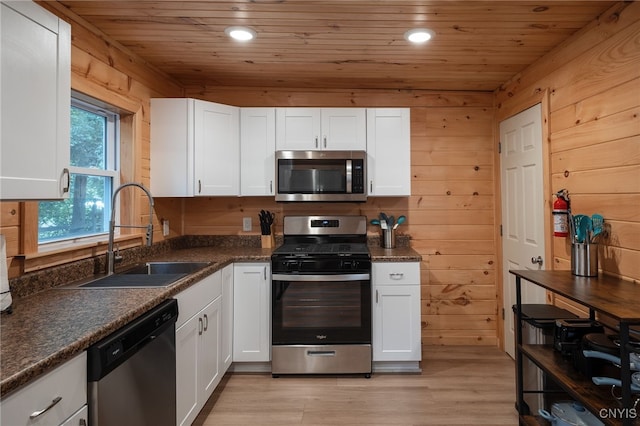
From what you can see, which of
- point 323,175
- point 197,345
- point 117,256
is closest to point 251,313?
point 197,345

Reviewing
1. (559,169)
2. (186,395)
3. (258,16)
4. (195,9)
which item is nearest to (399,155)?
(559,169)

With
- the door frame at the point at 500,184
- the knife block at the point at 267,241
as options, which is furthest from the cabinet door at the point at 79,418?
the door frame at the point at 500,184

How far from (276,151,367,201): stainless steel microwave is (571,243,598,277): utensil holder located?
1.48m

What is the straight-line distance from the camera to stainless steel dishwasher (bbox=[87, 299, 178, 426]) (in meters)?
1.12

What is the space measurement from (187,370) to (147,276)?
570 mm

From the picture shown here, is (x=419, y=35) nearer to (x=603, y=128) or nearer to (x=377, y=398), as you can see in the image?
(x=603, y=128)

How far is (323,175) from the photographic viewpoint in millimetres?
2832

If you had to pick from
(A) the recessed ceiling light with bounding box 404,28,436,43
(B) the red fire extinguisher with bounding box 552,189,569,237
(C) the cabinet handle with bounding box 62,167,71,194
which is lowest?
(B) the red fire extinguisher with bounding box 552,189,569,237

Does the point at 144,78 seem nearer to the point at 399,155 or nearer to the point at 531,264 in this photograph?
the point at 399,155

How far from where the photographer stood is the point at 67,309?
1352mm

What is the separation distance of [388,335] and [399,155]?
1.46 metres

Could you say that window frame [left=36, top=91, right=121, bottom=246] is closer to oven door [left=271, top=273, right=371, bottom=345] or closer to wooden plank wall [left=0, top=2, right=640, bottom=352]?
wooden plank wall [left=0, top=2, right=640, bottom=352]

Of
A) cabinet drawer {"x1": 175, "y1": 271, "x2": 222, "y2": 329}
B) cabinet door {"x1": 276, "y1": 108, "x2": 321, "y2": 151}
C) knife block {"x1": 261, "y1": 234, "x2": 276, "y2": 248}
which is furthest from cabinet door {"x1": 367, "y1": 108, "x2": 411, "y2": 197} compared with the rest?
cabinet drawer {"x1": 175, "y1": 271, "x2": 222, "y2": 329}

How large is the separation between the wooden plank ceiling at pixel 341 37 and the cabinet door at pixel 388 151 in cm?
34
